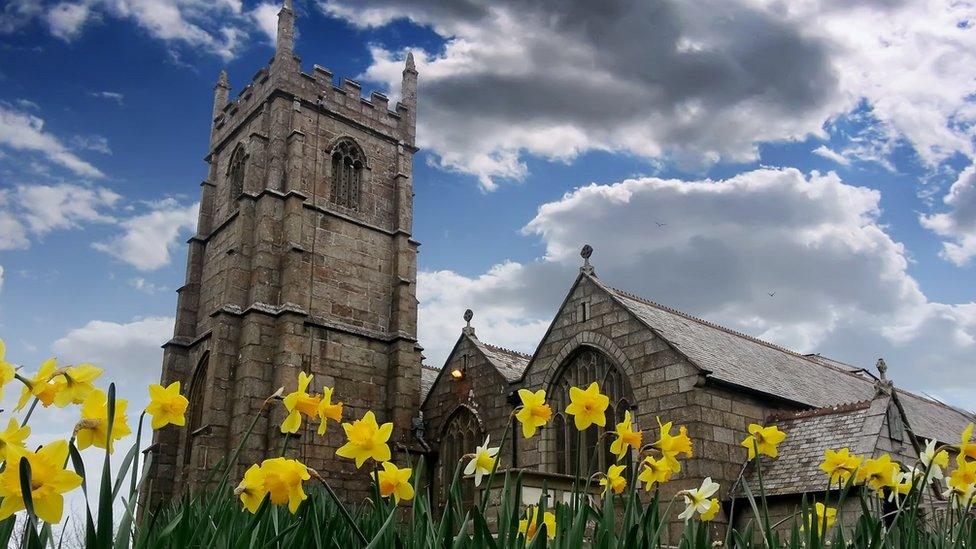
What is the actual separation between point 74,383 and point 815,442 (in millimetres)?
16191

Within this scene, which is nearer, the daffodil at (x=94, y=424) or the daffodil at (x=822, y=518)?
the daffodil at (x=94, y=424)

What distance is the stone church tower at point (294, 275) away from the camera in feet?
77.7


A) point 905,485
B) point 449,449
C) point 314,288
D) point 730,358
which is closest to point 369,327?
point 314,288

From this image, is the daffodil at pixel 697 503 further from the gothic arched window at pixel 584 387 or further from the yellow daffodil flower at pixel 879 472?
the gothic arched window at pixel 584 387

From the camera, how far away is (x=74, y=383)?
2.58m

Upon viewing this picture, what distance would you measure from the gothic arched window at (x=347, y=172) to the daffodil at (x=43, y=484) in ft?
86.0

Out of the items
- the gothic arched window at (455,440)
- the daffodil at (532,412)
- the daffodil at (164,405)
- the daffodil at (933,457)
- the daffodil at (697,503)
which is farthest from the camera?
the gothic arched window at (455,440)

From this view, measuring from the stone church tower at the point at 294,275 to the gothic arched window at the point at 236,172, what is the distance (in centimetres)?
6

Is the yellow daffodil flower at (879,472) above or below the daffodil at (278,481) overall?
above

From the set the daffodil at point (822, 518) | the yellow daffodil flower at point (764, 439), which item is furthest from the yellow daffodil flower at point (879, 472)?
the yellow daffodil flower at point (764, 439)

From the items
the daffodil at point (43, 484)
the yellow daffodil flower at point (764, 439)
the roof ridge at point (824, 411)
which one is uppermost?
the roof ridge at point (824, 411)

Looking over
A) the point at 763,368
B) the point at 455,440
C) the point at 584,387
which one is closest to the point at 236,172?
the point at 455,440

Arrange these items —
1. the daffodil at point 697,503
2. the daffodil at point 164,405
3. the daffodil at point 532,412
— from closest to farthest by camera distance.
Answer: the daffodil at point 164,405 < the daffodil at point 532,412 < the daffodil at point 697,503

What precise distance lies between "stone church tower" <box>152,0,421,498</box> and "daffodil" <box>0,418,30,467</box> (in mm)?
20132
